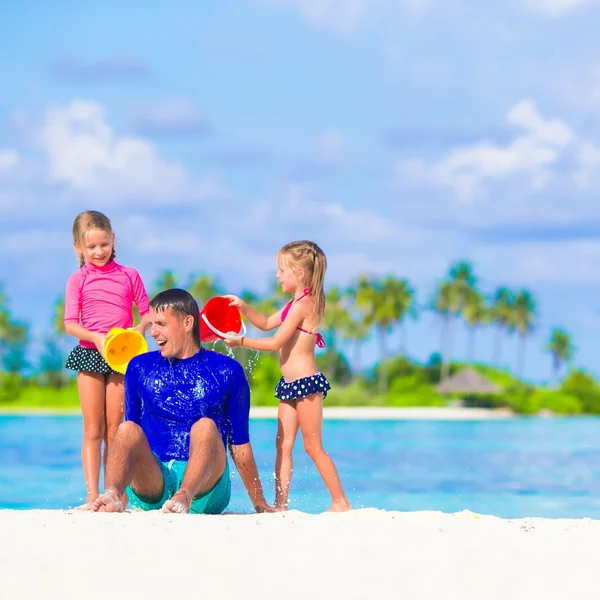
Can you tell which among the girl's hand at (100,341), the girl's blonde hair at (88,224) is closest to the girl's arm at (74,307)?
the girl's hand at (100,341)

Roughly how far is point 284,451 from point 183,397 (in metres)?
0.99

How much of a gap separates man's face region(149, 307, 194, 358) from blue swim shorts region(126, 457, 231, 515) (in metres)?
0.59

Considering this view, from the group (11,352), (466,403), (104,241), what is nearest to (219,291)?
(11,352)

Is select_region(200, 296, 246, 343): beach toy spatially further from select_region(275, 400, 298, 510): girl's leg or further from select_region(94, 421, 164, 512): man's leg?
select_region(94, 421, 164, 512): man's leg

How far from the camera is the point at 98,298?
6473 millimetres

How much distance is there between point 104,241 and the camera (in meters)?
6.40

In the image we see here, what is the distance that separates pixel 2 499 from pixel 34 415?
34354 mm

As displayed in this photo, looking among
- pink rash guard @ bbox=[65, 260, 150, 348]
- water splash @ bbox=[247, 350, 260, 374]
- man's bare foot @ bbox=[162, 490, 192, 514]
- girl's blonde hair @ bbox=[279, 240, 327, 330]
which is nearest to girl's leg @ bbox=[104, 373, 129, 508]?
pink rash guard @ bbox=[65, 260, 150, 348]

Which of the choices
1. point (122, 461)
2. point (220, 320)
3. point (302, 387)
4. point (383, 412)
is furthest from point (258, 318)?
point (383, 412)

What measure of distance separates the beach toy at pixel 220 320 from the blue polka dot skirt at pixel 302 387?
1.41 ft

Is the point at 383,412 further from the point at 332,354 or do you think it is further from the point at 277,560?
the point at 277,560

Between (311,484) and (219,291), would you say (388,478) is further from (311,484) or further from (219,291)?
(219,291)

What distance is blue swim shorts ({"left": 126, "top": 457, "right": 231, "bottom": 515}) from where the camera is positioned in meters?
5.21

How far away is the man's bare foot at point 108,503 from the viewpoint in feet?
15.9
